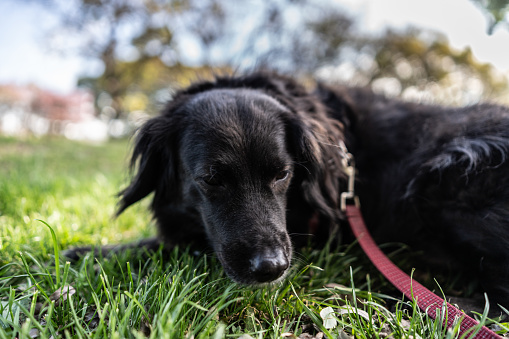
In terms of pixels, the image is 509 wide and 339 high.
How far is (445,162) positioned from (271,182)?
1.10 metres

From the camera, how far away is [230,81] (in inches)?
103

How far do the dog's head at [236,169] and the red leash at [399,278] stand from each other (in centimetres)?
16

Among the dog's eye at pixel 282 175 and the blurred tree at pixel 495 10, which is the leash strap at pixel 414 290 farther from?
the blurred tree at pixel 495 10

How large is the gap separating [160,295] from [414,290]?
47.7 inches

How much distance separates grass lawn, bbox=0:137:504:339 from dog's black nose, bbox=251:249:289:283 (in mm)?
123

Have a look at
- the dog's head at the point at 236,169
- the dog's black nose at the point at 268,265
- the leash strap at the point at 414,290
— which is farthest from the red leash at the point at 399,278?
the dog's black nose at the point at 268,265

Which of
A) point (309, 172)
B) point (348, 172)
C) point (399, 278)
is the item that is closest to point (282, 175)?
point (309, 172)

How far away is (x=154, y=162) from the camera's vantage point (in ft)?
7.72

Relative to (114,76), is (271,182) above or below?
above

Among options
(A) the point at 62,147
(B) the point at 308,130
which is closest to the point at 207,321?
(B) the point at 308,130

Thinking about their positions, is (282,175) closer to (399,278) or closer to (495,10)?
(399,278)

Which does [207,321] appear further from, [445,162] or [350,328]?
[445,162]

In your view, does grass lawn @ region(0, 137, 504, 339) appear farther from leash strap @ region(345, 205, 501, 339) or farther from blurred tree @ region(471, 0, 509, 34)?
blurred tree @ region(471, 0, 509, 34)

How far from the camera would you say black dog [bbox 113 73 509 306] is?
1829 millimetres
